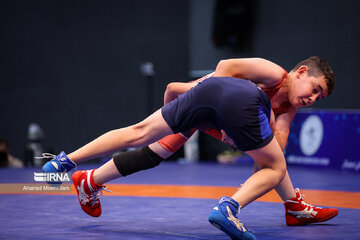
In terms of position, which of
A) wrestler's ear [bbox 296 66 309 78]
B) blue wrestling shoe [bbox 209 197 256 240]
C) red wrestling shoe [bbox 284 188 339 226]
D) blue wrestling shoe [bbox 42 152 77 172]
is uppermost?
wrestler's ear [bbox 296 66 309 78]

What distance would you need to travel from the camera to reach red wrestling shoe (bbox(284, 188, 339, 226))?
3.10 meters

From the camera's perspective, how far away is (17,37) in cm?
974

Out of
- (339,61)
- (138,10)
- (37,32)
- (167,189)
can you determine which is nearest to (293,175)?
(167,189)

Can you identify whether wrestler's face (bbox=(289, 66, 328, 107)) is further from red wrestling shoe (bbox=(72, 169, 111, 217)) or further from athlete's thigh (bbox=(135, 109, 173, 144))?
red wrestling shoe (bbox=(72, 169, 111, 217))

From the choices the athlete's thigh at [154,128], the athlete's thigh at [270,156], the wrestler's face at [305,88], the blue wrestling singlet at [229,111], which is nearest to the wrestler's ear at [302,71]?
the wrestler's face at [305,88]

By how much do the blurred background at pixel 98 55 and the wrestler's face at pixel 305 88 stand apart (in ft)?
21.8

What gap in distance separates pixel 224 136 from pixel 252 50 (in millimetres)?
7035

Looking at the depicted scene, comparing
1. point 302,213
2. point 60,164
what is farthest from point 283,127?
point 60,164

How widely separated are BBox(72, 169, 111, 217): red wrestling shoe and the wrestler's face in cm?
116

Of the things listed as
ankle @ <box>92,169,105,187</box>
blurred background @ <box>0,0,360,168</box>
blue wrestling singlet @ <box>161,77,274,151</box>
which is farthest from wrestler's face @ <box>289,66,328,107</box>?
blurred background @ <box>0,0,360,168</box>

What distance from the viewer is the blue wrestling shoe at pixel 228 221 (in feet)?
7.72

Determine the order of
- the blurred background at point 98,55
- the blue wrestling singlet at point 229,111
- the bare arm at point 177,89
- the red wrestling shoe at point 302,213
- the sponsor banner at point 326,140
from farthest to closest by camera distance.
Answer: the blurred background at point 98,55, the sponsor banner at point 326,140, the red wrestling shoe at point 302,213, the bare arm at point 177,89, the blue wrestling singlet at point 229,111

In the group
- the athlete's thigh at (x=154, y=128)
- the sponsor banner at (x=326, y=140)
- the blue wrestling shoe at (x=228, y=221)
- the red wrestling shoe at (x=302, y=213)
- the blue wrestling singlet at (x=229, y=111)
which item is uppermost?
the blue wrestling singlet at (x=229, y=111)

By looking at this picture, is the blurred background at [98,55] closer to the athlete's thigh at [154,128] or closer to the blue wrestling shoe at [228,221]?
the athlete's thigh at [154,128]
